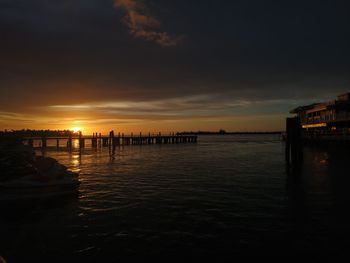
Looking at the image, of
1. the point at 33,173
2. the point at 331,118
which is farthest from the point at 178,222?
the point at 331,118

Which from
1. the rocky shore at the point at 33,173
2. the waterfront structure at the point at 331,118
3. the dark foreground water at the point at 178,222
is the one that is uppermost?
the waterfront structure at the point at 331,118

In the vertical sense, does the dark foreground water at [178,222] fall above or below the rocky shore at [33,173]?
below

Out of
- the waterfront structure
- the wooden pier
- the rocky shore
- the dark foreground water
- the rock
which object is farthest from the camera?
the wooden pier

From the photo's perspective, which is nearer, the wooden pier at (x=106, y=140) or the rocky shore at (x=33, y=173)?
the rocky shore at (x=33, y=173)

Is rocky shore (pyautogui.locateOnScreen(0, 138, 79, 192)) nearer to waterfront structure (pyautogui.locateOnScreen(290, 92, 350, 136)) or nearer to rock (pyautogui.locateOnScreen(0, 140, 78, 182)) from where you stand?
rock (pyautogui.locateOnScreen(0, 140, 78, 182))

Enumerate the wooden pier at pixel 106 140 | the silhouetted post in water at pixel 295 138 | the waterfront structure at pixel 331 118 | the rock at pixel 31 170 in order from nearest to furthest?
1. the rock at pixel 31 170
2. the silhouetted post in water at pixel 295 138
3. the waterfront structure at pixel 331 118
4. the wooden pier at pixel 106 140

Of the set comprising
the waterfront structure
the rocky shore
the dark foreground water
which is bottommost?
the dark foreground water

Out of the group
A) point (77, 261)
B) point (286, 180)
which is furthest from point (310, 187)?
point (77, 261)

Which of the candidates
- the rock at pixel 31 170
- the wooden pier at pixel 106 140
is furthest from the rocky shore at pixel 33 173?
the wooden pier at pixel 106 140

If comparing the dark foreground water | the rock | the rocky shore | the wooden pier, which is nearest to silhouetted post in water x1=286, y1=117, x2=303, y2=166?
the dark foreground water

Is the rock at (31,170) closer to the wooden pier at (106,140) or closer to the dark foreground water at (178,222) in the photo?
→ the dark foreground water at (178,222)

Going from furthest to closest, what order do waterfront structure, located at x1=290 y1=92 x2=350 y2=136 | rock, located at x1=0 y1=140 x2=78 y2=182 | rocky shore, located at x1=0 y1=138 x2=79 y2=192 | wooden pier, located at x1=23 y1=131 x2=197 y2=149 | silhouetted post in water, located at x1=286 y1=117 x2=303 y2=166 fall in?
wooden pier, located at x1=23 y1=131 x2=197 y2=149 < waterfront structure, located at x1=290 y1=92 x2=350 y2=136 < silhouetted post in water, located at x1=286 y1=117 x2=303 y2=166 < rock, located at x1=0 y1=140 x2=78 y2=182 < rocky shore, located at x1=0 y1=138 x2=79 y2=192

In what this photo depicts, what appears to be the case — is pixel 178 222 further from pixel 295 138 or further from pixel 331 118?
pixel 331 118

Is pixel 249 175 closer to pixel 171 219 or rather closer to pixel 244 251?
pixel 171 219
